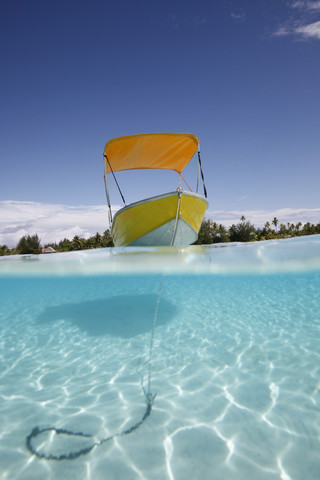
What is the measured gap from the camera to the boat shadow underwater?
18.9 ft

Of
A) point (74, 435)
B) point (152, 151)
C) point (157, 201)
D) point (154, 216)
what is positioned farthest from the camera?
point (152, 151)

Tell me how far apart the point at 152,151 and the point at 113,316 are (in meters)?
6.95

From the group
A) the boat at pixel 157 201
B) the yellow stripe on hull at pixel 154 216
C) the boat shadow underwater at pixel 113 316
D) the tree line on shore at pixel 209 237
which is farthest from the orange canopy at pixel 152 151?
the tree line on shore at pixel 209 237

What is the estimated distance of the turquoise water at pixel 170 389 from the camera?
207 centimetres

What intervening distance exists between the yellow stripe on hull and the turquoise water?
3633 millimetres

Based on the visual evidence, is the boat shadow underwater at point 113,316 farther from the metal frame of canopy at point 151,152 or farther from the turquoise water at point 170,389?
the metal frame of canopy at point 151,152

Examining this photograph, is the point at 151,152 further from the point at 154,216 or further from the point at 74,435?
the point at 74,435

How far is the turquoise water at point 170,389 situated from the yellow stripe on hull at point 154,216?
3.63m

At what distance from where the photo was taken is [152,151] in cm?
1070

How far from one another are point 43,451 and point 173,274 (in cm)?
1099

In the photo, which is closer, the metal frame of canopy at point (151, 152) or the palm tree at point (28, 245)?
the metal frame of canopy at point (151, 152)

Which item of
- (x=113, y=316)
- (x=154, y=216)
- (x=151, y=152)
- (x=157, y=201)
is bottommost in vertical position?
(x=113, y=316)

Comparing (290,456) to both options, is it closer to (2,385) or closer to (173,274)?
(2,385)

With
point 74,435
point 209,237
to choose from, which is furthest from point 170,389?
point 209,237
